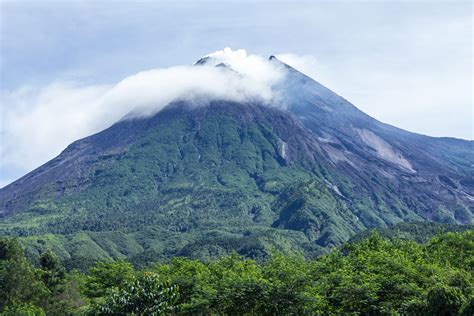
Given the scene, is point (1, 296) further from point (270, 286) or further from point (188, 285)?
point (270, 286)

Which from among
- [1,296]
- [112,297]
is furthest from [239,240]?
[112,297]

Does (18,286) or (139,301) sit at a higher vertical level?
(18,286)

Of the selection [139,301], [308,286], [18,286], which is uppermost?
[18,286]

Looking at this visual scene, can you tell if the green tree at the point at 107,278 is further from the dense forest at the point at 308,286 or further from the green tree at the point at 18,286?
the green tree at the point at 18,286

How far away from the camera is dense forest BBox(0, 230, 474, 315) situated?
134 feet

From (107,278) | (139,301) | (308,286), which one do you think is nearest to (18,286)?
(107,278)

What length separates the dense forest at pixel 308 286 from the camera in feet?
134

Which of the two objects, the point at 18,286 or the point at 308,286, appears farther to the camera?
the point at 18,286

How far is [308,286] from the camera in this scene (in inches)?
1817

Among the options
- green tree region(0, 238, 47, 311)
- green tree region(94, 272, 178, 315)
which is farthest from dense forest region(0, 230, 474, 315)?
green tree region(0, 238, 47, 311)

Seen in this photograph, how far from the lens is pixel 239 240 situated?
19088 cm

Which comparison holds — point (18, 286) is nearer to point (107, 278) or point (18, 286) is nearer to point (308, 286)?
point (107, 278)

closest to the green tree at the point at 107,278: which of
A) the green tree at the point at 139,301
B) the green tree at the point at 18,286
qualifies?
the green tree at the point at 18,286

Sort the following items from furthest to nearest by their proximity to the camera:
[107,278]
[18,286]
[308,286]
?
[18,286]
[107,278]
[308,286]
